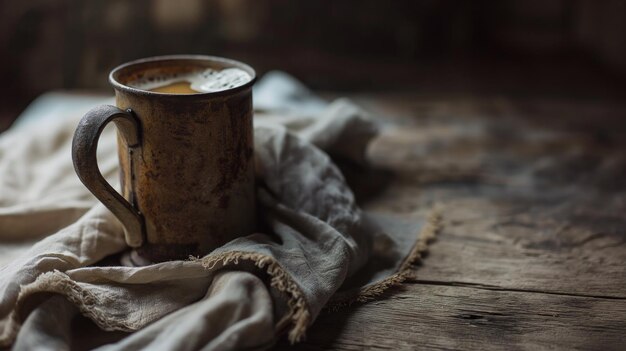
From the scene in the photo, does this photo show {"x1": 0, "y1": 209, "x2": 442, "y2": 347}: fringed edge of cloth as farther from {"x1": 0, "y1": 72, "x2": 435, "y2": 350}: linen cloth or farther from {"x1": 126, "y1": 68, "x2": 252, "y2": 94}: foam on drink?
{"x1": 126, "y1": 68, "x2": 252, "y2": 94}: foam on drink

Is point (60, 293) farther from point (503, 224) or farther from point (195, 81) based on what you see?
point (503, 224)

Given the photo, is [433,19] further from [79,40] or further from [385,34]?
[79,40]

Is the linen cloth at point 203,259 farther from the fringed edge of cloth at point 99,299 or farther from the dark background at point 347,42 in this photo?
the dark background at point 347,42

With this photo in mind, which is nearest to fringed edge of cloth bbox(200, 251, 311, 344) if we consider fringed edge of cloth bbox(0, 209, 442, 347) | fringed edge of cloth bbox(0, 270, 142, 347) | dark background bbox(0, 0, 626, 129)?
fringed edge of cloth bbox(0, 209, 442, 347)

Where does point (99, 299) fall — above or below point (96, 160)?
below

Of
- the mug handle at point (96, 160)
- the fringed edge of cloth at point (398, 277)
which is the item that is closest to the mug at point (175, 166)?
the mug handle at point (96, 160)

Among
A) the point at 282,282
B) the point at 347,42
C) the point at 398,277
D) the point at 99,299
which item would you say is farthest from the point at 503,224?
the point at 347,42
